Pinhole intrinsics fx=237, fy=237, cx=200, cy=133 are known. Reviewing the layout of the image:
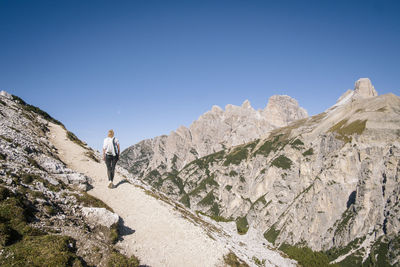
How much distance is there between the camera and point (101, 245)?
526 inches

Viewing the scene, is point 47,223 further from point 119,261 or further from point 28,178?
point 28,178

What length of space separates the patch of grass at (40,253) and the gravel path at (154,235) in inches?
174

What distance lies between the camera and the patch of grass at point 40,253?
966cm

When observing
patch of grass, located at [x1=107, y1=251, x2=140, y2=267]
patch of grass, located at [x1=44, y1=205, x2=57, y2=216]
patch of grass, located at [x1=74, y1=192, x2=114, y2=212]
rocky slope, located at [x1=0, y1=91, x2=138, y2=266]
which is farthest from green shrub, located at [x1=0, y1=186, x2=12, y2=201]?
patch of grass, located at [x1=107, y1=251, x2=140, y2=267]

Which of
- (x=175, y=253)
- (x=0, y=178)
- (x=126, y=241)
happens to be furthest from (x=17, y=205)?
(x=175, y=253)

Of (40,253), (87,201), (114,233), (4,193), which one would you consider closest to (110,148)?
(87,201)

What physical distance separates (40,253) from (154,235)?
911 centimetres

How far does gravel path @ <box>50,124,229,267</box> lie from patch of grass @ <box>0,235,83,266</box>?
4428mm

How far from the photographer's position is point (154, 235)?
18266mm

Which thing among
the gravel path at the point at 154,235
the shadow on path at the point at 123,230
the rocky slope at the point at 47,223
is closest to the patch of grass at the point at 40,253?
the rocky slope at the point at 47,223

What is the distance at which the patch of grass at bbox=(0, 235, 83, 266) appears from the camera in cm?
966

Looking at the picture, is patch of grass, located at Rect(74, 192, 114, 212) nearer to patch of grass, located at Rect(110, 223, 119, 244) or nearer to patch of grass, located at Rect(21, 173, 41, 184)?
patch of grass, located at Rect(21, 173, 41, 184)

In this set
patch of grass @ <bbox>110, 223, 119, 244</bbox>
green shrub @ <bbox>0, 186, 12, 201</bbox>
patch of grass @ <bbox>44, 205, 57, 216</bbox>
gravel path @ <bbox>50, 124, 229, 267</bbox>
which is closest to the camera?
green shrub @ <bbox>0, 186, 12, 201</bbox>

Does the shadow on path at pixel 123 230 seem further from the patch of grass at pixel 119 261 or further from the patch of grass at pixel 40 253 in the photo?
the patch of grass at pixel 40 253
